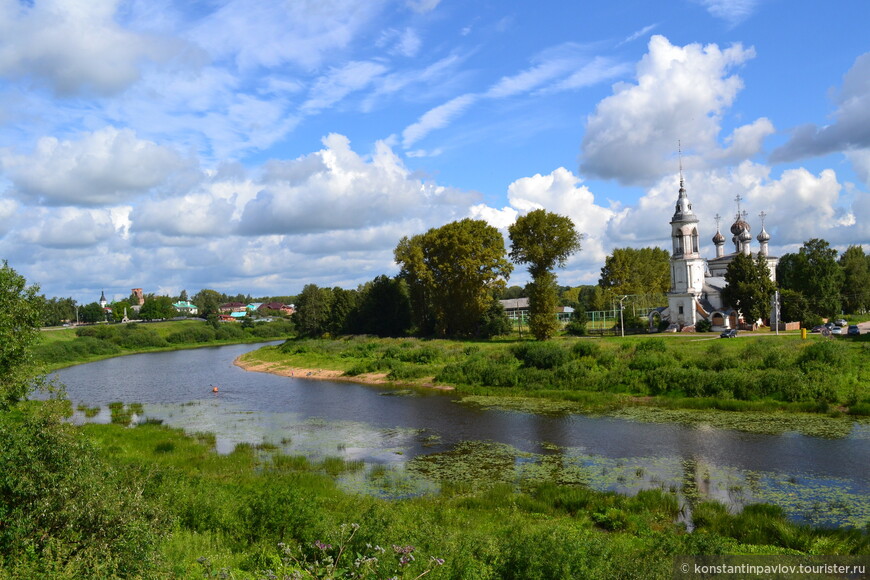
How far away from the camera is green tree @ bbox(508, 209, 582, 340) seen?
6341 cm

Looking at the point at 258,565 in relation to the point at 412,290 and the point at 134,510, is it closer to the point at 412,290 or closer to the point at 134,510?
the point at 134,510

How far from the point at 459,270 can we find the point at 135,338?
72833mm

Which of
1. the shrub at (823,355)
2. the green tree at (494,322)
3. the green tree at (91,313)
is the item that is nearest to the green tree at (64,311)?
the green tree at (91,313)

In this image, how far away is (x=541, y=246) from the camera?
6538 centimetres

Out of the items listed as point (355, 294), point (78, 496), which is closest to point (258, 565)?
point (78, 496)

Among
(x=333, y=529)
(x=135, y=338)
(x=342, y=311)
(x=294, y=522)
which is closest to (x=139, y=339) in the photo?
(x=135, y=338)

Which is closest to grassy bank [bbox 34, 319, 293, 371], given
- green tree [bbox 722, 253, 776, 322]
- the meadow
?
the meadow

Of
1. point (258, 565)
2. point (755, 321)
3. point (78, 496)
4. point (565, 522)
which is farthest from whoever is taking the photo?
point (755, 321)

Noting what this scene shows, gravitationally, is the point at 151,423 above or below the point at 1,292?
below

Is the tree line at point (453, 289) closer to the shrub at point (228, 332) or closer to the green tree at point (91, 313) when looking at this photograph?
the shrub at point (228, 332)

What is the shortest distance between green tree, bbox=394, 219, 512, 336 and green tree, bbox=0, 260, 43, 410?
164ft

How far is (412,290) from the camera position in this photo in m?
83.8

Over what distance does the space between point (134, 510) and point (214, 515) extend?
12.6ft

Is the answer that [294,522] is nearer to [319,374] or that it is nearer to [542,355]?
[542,355]
